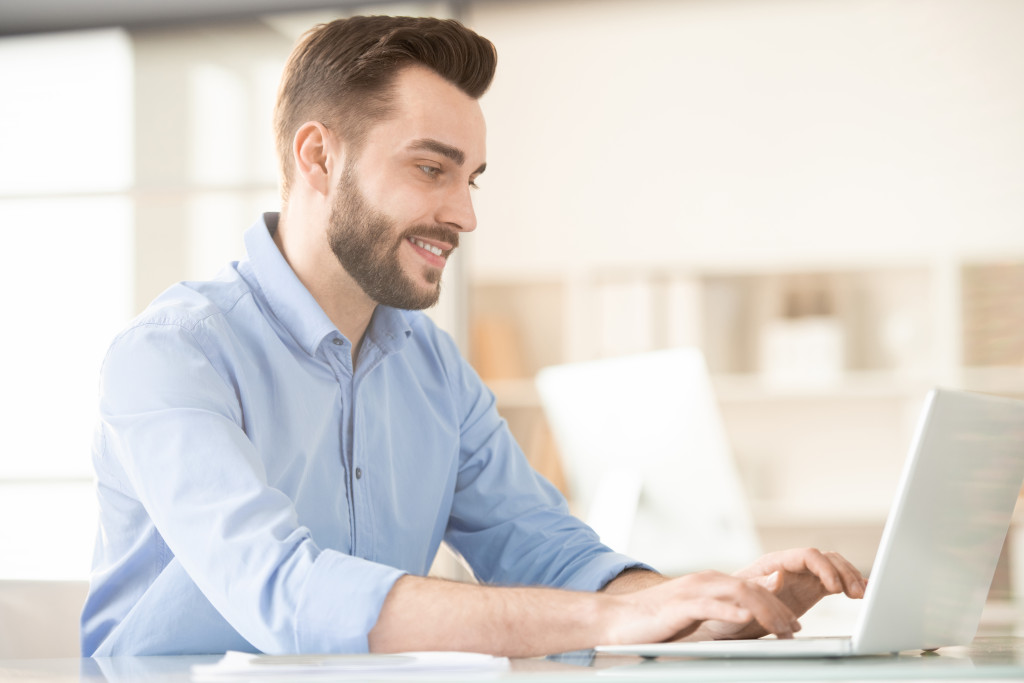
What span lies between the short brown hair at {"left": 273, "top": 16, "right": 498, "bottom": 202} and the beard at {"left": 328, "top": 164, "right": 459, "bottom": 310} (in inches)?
3.2

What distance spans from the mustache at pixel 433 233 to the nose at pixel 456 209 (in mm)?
10

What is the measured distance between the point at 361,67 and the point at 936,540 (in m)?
0.94

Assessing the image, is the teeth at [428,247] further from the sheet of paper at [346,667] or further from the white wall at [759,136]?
the white wall at [759,136]

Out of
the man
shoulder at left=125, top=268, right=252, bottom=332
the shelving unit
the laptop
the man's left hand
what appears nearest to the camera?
the laptop

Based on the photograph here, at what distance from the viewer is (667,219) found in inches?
147

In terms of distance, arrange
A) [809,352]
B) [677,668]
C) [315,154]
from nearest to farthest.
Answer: [677,668] → [315,154] → [809,352]

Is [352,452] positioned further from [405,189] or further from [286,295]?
[405,189]

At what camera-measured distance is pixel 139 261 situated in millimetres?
3863

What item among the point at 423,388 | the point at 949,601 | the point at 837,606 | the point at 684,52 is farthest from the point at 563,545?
the point at 684,52

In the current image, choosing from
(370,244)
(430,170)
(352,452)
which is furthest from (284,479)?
(430,170)

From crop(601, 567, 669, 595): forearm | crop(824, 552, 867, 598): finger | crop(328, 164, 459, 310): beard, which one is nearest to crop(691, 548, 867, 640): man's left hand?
crop(824, 552, 867, 598): finger

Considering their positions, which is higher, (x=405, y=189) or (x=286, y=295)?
(x=405, y=189)

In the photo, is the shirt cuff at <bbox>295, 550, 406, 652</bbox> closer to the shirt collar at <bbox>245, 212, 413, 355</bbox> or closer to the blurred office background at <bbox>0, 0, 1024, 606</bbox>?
the shirt collar at <bbox>245, 212, 413, 355</bbox>

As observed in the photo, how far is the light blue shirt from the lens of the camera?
0.93m
